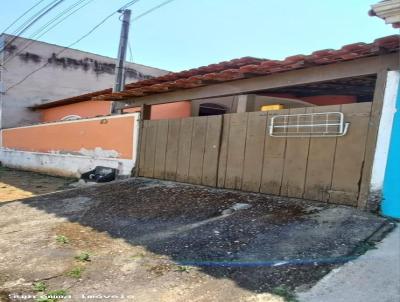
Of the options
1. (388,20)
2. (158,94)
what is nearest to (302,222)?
(388,20)

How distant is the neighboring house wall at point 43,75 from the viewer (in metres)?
17.5

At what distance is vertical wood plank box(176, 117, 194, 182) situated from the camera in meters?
7.11

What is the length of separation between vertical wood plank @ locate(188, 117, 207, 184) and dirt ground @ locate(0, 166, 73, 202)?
179 inches

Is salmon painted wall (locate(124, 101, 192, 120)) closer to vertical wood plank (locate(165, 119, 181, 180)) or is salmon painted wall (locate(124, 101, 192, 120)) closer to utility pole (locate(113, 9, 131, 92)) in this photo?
utility pole (locate(113, 9, 131, 92))

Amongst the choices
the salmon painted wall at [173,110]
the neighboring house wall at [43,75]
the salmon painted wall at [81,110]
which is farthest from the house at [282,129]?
the neighboring house wall at [43,75]

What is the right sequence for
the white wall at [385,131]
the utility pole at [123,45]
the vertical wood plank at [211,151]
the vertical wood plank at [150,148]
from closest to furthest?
the white wall at [385,131]
the vertical wood plank at [211,151]
the vertical wood plank at [150,148]
the utility pole at [123,45]

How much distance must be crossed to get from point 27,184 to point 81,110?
184 inches

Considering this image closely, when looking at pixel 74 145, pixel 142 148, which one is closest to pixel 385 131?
pixel 142 148

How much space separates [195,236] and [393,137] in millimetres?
2446

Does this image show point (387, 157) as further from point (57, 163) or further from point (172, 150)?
point (57, 163)

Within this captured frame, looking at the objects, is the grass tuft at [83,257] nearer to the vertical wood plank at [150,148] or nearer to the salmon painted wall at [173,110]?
the vertical wood plank at [150,148]

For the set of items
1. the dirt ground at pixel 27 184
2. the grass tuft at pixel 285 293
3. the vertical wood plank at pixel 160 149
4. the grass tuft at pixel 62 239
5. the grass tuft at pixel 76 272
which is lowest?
the dirt ground at pixel 27 184

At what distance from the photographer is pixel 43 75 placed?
18234 millimetres

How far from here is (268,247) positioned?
3463mm
